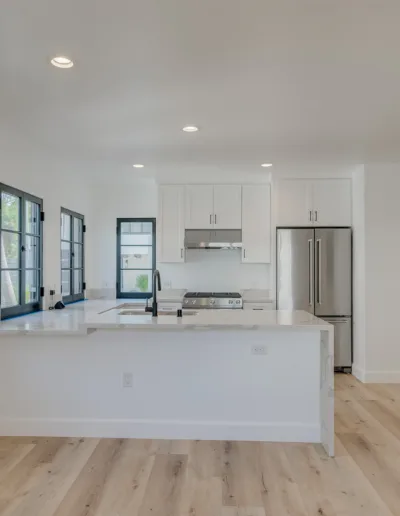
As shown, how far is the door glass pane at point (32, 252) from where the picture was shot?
423cm

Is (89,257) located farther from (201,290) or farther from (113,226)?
(201,290)

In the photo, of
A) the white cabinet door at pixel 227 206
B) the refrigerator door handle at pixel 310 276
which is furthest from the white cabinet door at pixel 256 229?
the refrigerator door handle at pixel 310 276

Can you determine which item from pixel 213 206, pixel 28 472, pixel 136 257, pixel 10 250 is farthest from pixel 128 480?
pixel 136 257

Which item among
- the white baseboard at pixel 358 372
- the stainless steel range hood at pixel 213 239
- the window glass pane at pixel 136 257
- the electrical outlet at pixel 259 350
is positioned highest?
the stainless steel range hood at pixel 213 239

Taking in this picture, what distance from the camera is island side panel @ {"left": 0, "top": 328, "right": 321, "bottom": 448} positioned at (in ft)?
10.8

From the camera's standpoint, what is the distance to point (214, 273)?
605 cm

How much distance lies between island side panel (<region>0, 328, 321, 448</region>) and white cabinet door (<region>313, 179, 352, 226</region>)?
97.4 inches

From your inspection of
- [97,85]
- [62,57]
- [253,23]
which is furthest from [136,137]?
[253,23]

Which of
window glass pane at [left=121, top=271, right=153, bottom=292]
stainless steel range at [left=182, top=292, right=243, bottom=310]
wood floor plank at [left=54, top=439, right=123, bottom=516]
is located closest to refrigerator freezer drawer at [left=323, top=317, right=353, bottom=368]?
stainless steel range at [left=182, top=292, right=243, bottom=310]

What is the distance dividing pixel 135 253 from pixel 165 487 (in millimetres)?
4083

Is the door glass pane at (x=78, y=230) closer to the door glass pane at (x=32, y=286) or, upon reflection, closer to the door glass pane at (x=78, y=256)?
the door glass pane at (x=78, y=256)

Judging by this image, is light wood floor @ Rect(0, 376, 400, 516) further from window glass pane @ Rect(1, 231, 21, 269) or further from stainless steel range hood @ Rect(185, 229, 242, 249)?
stainless steel range hood @ Rect(185, 229, 242, 249)

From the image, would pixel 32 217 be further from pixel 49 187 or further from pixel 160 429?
pixel 160 429

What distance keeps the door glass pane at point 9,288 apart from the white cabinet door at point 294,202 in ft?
10.3
